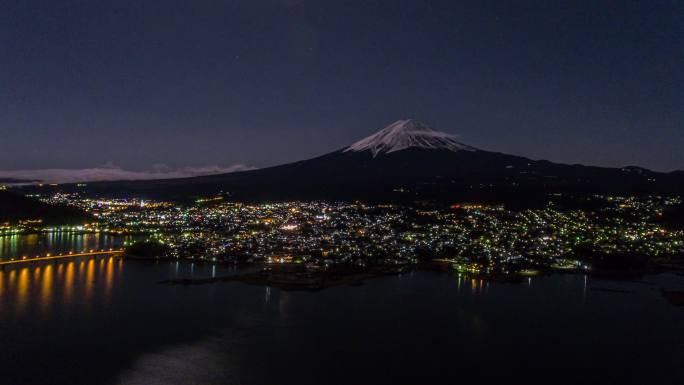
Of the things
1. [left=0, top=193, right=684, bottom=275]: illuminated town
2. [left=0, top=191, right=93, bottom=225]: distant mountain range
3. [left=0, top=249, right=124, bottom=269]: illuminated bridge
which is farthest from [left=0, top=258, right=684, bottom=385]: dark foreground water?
[left=0, top=191, right=93, bottom=225]: distant mountain range

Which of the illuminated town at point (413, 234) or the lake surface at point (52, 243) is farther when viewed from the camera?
the lake surface at point (52, 243)

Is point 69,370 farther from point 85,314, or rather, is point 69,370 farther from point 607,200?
point 607,200

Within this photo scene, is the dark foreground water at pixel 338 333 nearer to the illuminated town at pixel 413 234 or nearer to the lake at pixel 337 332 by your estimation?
the lake at pixel 337 332

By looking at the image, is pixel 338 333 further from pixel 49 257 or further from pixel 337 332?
pixel 49 257

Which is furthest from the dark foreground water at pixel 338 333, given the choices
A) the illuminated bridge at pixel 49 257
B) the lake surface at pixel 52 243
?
the lake surface at pixel 52 243

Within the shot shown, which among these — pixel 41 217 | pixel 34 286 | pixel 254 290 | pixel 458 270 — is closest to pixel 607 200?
pixel 458 270

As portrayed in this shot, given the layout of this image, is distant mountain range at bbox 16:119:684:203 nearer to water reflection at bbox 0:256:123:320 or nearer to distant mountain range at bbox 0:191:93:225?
distant mountain range at bbox 0:191:93:225

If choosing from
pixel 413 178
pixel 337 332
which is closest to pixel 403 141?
pixel 413 178
